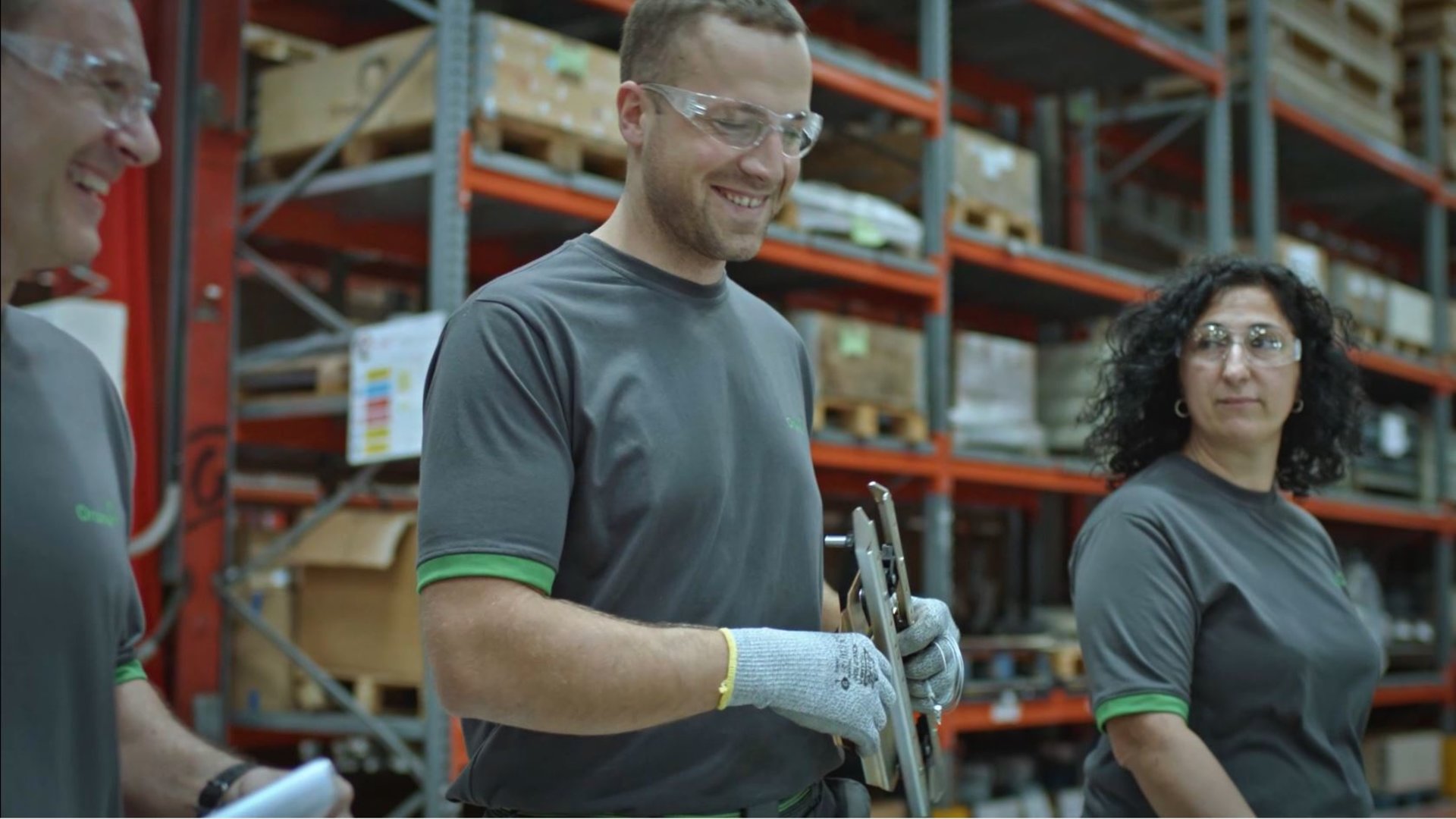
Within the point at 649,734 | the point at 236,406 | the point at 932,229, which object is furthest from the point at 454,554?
the point at 932,229

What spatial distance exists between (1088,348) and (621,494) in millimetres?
6533

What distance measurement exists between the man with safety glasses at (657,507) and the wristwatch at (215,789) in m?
0.31

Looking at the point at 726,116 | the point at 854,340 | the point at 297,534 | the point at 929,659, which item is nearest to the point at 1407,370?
the point at 854,340

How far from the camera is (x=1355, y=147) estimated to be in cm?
1022

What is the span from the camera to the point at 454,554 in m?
1.76

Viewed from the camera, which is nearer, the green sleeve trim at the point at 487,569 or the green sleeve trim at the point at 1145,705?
the green sleeve trim at the point at 487,569

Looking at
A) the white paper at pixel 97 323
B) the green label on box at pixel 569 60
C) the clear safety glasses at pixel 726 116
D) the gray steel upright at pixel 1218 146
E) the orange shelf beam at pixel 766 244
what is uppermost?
the gray steel upright at pixel 1218 146

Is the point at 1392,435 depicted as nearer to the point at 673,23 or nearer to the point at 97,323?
the point at 97,323

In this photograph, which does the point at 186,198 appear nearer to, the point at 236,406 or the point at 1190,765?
the point at 236,406

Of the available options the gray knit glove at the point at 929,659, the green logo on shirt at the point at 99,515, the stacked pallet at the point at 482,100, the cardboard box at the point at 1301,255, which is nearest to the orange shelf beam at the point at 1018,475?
the cardboard box at the point at 1301,255

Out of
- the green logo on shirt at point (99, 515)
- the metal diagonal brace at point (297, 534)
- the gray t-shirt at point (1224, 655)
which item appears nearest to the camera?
the green logo on shirt at point (99, 515)

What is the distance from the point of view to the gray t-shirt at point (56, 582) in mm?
1576

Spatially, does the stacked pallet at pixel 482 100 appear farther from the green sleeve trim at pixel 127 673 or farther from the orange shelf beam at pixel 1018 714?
the green sleeve trim at pixel 127 673

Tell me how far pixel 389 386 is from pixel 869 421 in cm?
246
